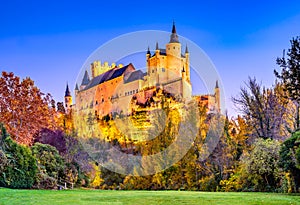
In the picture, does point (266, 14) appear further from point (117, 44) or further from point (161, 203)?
point (161, 203)

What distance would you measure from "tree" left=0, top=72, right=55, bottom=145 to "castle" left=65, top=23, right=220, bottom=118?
87.2 ft

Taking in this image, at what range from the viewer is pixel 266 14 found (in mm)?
20266

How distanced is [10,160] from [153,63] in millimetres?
43999

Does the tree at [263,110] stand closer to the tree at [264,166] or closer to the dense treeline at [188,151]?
the dense treeline at [188,151]

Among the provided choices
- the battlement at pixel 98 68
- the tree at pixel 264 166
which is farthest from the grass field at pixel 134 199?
the battlement at pixel 98 68

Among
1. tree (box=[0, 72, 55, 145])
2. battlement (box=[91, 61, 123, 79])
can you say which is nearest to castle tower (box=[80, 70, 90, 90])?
battlement (box=[91, 61, 123, 79])

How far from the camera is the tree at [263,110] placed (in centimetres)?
1761

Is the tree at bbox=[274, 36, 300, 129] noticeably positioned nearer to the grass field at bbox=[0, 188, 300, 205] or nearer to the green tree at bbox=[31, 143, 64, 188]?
the grass field at bbox=[0, 188, 300, 205]

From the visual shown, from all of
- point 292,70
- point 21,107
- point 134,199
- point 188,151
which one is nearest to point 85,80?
point 21,107

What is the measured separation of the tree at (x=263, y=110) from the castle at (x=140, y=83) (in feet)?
91.1

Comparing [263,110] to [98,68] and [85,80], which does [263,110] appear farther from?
[85,80]

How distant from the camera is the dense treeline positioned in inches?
512

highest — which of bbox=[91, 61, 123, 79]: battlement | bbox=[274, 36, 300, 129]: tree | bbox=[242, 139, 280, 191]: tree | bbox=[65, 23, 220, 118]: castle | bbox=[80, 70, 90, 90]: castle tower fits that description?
bbox=[91, 61, 123, 79]: battlement

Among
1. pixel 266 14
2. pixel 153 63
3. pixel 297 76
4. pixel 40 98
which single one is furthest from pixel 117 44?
pixel 153 63
